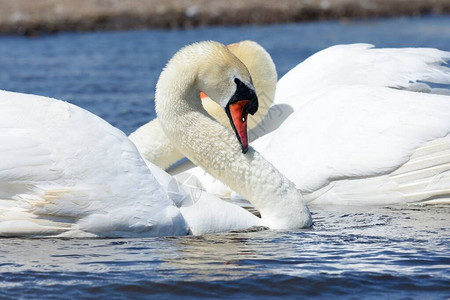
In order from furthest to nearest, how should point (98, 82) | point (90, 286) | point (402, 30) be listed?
point (402, 30), point (98, 82), point (90, 286)

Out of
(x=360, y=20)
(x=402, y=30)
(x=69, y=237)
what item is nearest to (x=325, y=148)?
(x=69, y=237)

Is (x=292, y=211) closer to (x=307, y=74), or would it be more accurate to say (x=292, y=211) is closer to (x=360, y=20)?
(x=307, y=74)

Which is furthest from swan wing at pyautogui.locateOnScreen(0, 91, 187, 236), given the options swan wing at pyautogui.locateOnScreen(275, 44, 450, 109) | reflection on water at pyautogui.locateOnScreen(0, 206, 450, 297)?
swan wing at pyautogui.locateOnScreen(275, 44, 450, 109)

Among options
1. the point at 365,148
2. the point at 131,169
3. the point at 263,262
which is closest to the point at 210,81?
the point at 131,169

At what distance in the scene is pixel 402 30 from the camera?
22.9 metres

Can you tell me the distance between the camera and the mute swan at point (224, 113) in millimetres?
8828

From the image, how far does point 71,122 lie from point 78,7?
2162 cm

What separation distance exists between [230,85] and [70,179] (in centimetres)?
141

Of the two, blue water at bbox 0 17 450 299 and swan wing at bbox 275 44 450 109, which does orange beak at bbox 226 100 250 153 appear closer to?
blue water at bbox 0 17 450 299

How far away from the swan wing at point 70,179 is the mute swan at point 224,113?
2.16 meters

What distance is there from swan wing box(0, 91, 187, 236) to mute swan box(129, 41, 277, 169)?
2160 millimetres

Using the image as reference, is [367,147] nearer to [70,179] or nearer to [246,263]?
[246,263]

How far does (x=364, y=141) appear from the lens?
26.3ft

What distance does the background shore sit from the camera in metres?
25.7
